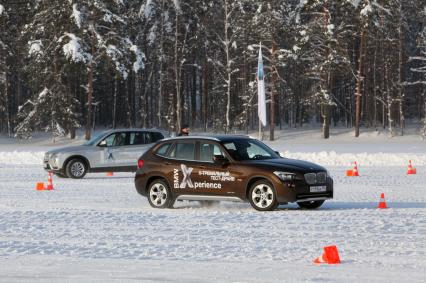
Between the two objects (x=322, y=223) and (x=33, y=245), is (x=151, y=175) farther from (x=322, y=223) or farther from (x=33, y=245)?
(x=33, y=245)

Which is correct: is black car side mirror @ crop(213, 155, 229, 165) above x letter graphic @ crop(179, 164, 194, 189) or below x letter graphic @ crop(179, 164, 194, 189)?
above

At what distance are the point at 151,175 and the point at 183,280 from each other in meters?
9.28

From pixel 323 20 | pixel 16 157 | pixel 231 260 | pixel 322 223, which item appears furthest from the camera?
pixel 323 20

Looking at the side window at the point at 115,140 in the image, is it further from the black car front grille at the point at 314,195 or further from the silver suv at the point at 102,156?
the black car front grille at the point at 314,195

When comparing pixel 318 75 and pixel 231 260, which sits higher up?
pixel 318 75

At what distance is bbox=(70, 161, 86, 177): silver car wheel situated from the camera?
2797 centimetres

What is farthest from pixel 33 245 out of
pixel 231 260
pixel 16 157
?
pixel 16 157

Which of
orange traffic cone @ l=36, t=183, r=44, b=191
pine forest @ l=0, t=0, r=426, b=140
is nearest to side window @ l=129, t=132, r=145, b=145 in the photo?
orange traffic cone @ l=36, t=183, r=44, b=191

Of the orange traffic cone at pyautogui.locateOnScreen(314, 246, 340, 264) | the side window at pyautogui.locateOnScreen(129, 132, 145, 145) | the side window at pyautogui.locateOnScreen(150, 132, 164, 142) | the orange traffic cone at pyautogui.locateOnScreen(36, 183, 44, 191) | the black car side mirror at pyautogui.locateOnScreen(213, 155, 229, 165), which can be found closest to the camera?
the orange traffic cone at pyautogui.locateOnScreen(314, 246, 340, 264)

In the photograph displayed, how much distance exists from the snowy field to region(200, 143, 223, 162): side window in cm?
108

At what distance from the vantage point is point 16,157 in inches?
1545

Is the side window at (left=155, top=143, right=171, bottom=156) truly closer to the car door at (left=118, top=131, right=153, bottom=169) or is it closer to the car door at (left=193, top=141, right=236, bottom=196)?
the car door at (left=193, top=141, right=236, bottom=196)

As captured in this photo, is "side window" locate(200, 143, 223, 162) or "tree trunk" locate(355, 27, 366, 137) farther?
"tree trunk" locate(355, 27, 366, 137)

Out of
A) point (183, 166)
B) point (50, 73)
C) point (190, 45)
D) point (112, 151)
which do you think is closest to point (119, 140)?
point (112, 151)
